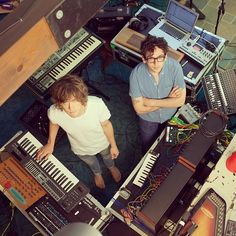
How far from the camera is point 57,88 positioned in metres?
3.00

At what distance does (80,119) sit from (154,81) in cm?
77

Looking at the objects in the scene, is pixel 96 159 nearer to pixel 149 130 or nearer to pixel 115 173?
pixel 115 173

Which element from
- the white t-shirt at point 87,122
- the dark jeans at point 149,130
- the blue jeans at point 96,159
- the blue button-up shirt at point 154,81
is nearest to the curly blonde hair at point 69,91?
the white t-shirt at point 87,122

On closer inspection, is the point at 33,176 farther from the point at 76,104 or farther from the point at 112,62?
the point at 112,62

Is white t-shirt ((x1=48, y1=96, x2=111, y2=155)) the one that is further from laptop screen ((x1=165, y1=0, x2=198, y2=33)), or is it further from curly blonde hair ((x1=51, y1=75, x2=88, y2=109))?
laptop screen ((x1=165, y1=0, x2=198, y2=33))

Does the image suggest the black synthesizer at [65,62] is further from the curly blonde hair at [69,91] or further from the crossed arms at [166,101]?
the curly blonde hair at [69,91]

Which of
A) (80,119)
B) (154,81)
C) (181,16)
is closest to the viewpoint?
(80,119)

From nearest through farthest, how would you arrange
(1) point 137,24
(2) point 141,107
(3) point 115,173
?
(2) point 141,107 → (3) point 115,173 → (1) point 137,24

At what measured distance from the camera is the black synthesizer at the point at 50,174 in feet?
11.1

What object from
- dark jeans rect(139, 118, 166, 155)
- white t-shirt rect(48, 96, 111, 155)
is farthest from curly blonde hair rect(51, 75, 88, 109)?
dark jeans rect(139, 118, 166, 155)

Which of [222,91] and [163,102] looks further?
[222,91]

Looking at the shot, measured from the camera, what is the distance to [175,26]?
4.47 metres

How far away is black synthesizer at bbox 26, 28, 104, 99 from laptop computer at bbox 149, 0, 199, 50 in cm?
74

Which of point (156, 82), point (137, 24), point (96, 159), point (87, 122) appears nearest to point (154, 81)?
point (156, 82)
